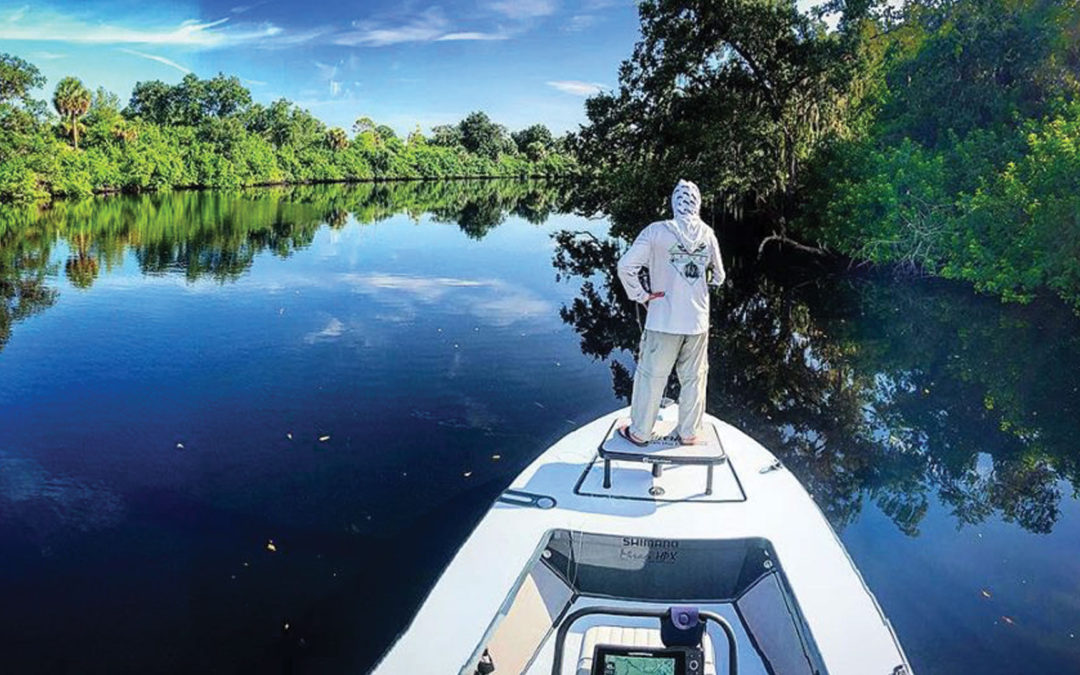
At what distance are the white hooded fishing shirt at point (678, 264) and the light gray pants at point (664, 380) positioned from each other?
15cm

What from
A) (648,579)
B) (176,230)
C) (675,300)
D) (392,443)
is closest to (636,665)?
(648,579)

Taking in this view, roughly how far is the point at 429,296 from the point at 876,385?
36.4 feet

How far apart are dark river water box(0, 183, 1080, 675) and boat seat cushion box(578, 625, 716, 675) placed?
65.6 inches

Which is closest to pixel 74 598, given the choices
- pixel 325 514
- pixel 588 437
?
pixel 325 514

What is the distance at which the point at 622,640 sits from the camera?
409 centimetres

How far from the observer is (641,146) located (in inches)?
1089

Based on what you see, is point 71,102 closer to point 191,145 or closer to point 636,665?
point 191,145

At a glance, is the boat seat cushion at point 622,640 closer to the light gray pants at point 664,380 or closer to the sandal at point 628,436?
the sandal at point 628,436

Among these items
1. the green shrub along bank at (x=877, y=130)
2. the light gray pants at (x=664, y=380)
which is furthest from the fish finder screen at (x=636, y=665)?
the green shrub along bank at (x=877, y=130)

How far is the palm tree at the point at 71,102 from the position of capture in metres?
60.1

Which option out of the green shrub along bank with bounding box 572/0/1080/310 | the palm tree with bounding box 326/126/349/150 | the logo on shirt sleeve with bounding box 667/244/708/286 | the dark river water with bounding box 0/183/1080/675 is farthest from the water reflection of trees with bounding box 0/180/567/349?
the palm tree with bounding box 326/126/349/150

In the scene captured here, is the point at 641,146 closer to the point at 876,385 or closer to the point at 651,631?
the point at 876,385

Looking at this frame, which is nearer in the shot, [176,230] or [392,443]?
[392,443]

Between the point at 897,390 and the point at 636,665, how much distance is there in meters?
9.81
